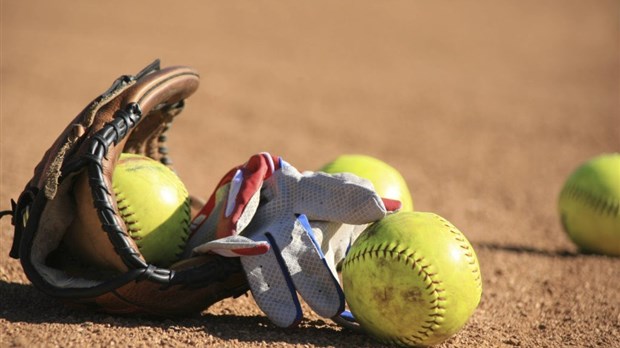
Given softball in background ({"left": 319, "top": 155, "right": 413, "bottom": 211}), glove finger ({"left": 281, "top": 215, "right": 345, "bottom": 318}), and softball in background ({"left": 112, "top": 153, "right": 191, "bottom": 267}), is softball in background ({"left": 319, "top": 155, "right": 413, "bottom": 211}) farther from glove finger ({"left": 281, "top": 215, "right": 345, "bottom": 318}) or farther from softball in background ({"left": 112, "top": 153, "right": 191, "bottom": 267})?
softball in background ({"left": 112, "top": 153, "right": 191, "bottom": 267})

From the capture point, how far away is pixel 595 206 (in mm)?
5359

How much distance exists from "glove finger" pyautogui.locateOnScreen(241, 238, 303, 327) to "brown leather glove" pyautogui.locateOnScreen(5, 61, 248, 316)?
3.6 inches

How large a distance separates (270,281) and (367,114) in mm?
7348

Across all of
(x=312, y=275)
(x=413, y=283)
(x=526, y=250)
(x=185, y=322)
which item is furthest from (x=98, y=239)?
(x=526, y=250)

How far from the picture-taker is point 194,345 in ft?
10.0

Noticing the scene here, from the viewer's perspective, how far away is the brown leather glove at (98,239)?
10.6 ft

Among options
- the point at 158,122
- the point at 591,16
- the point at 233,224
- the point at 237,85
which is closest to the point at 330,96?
the point at 237,85

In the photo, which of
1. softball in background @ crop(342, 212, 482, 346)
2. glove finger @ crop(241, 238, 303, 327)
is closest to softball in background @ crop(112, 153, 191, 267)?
glove finger @ crop(241, 238, 303, 327)

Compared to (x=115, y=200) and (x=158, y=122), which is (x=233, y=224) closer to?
(x=115, y=200)

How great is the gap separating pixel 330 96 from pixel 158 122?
23.9 ft

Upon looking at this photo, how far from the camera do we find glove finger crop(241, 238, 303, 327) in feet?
11.0

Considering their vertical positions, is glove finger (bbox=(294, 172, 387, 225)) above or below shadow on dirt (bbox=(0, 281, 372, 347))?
above

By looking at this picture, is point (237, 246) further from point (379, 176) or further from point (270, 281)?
point (379, 176)

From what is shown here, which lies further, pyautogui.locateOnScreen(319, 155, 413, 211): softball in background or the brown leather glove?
pyautogui.locateOnScreen(319, 155, 413, 211): softball in background
